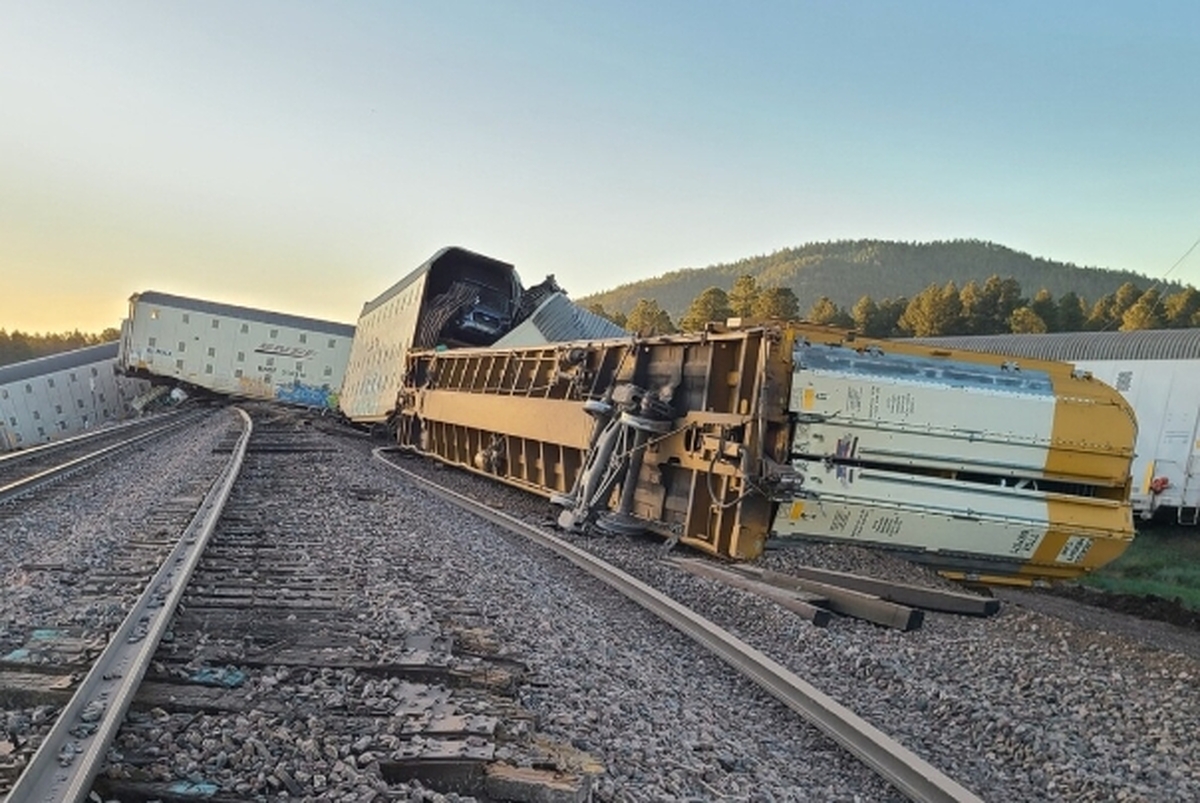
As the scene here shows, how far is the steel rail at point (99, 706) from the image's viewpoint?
2648mm

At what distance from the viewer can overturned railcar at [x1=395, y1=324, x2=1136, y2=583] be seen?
760 centimetres

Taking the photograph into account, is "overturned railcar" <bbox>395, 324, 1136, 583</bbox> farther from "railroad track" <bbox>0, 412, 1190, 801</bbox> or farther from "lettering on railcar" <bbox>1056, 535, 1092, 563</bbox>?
"railroad track" <bbox>0, 412, 1190, 801</bbox>

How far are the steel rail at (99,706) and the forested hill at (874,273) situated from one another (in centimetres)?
12131

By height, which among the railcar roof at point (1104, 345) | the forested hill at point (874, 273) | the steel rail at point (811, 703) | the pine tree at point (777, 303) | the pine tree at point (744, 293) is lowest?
the steel rail at point (811, 703)

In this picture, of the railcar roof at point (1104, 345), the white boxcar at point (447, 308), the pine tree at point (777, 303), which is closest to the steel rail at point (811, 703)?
the white boxcar at point (447, 308)

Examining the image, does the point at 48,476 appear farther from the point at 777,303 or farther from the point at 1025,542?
the point at 777,303

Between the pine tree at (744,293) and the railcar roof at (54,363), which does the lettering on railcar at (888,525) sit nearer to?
the railcar roof at (54,363)

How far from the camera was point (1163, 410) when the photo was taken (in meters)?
20.4

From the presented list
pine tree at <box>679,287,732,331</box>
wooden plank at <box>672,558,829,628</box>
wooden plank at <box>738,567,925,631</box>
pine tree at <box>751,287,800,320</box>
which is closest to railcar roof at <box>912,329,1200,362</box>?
wooden plank at <box>672,558,829,628</box>

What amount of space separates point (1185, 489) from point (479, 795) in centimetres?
2066

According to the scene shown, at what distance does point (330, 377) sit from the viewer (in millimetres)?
49062

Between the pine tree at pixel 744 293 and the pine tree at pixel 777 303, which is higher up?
the pine tree at pixel 744 293

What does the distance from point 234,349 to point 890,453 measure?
142ft

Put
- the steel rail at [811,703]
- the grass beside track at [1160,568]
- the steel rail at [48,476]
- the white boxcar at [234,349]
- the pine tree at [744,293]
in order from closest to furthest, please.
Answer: the steel rail at [811,703]
the steel rail at [48,476]
the grass beside track at [1160,568]
the white boxcar at [234,349]
the pine tree at [744,293]
